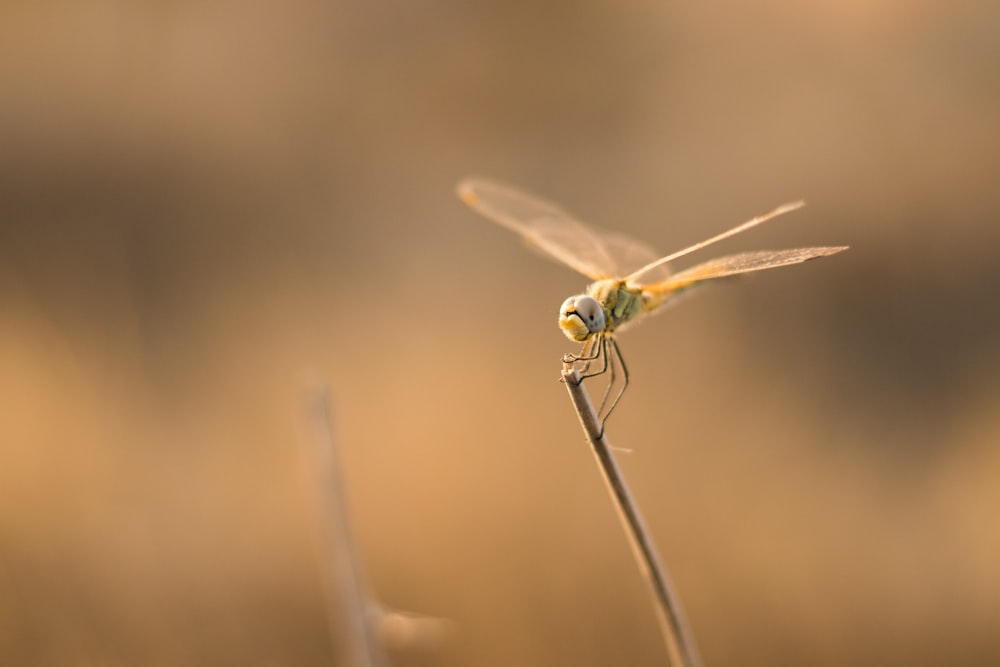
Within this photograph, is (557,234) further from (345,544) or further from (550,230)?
(345,544)

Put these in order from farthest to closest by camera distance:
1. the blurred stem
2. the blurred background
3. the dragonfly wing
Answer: the blurred background
the dragonfly wing
the blurred stem

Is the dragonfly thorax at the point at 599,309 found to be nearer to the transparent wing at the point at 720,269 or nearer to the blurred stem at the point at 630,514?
the transparent wing at the point at 720,269

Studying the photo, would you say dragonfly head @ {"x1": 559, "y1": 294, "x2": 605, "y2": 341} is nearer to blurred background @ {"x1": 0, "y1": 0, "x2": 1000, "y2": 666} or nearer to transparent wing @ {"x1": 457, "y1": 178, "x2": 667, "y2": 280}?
transparent wing @ {"x1": 457, "y1": 178, "x2": 667, "y2": 280}

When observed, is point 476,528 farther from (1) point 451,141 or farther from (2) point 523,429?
(1) point 451,141

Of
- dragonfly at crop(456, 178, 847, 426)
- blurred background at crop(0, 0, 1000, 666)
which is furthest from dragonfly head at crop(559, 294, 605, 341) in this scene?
blurred background at crop(0, 0, 1000, 666)

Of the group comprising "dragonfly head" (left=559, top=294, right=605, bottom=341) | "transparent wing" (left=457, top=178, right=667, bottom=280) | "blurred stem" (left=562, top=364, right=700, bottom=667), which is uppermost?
"transparent wing" (left=457, top=178, right=667, bottom=280)

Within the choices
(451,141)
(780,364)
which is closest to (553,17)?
(451,141)
